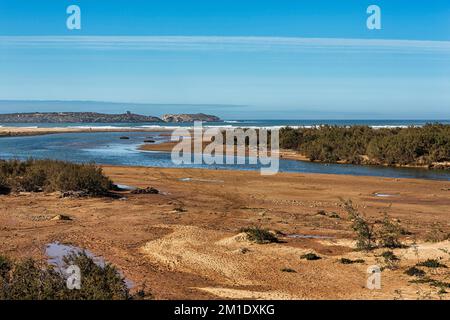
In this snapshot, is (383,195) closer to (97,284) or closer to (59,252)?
(59,252)

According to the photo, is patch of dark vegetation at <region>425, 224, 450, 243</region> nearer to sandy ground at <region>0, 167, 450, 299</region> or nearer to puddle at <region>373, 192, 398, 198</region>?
sandy ground at <region>0, 167, 450, 299</region>

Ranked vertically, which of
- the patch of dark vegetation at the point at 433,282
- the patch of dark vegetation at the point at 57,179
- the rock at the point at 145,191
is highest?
the patch of dark vegetation at the point at 57,179

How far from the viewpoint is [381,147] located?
45.8 m

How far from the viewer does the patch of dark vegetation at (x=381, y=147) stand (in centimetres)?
4338

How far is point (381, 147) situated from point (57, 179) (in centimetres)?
2971

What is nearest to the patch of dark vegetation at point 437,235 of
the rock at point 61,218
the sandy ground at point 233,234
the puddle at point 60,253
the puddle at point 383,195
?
the sandy ground at point 233,234

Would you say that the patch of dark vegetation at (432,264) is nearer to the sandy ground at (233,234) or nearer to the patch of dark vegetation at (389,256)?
the sandy ground at (233,234)

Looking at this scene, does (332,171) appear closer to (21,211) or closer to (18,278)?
(21,211)

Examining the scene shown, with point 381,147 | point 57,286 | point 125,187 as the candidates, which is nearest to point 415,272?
point 57,286

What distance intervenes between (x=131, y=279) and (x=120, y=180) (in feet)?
64.8

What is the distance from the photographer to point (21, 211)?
2033 cm

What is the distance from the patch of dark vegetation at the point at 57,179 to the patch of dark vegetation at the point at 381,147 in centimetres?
2605

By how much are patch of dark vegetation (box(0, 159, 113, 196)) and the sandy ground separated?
772mm
